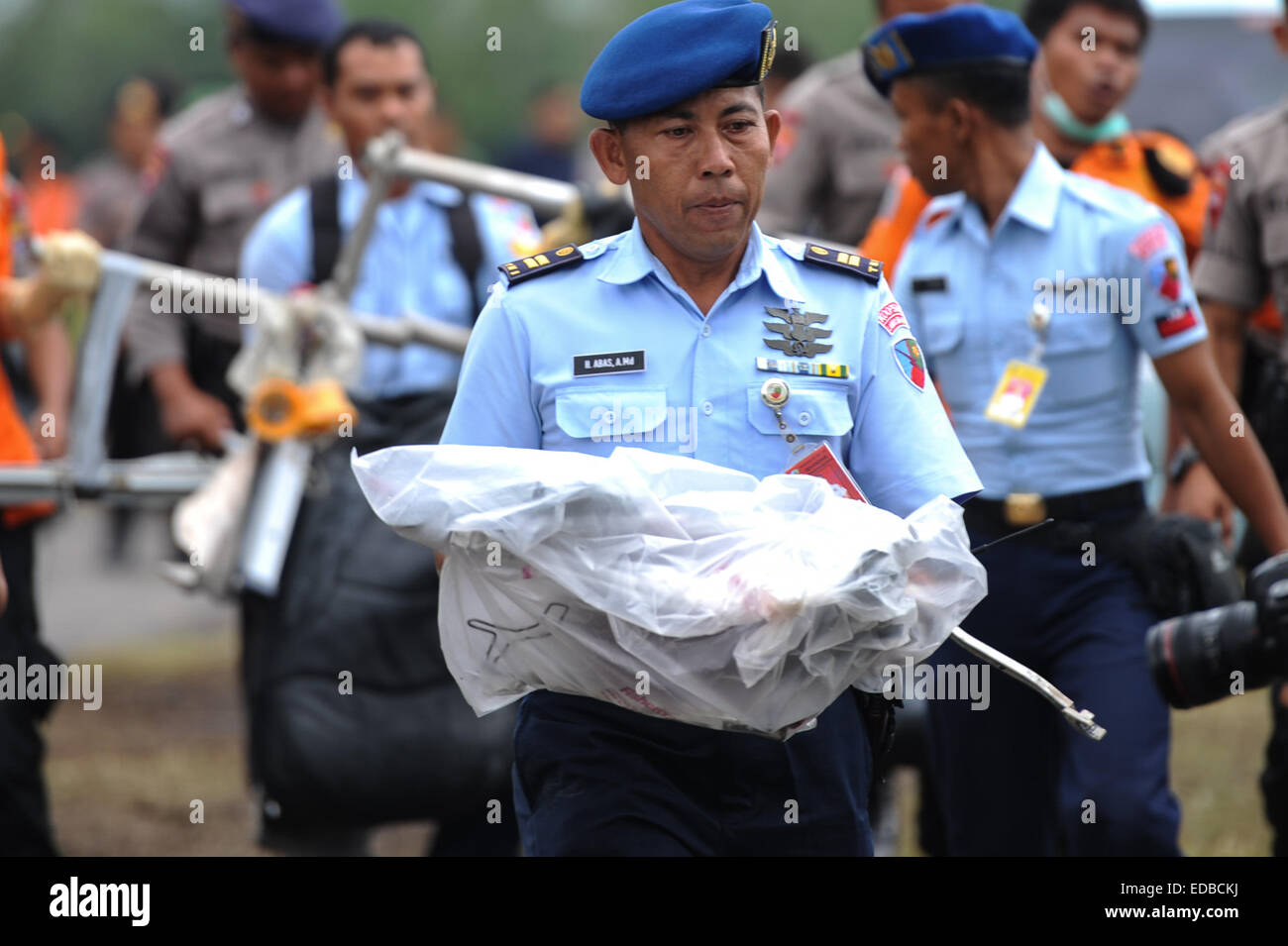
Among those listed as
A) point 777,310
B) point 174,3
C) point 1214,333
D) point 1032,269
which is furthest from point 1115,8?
point 174,3

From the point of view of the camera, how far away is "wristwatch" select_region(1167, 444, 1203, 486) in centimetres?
512

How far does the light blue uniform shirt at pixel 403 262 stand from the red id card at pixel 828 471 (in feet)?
9.36

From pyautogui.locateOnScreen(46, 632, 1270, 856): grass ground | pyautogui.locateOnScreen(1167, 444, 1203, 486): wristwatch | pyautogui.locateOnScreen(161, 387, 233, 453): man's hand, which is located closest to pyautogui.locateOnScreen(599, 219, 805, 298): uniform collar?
pyautogui.locateOnScreen(1167, 444, 1203, 486): wristwatch

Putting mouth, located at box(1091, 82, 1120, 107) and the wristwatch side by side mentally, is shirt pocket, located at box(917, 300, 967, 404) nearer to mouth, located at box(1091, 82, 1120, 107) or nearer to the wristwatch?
the wristwatch

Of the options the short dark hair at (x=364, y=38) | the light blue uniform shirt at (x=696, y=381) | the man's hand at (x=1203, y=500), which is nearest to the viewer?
the light blue uniform shirt at (x=696, y=381)

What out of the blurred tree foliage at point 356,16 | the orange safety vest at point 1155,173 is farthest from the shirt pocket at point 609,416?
the blurred tree foliage at point 356,16

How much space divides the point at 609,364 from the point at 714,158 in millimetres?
366

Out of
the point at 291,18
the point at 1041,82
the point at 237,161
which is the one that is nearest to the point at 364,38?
the point at 291,18

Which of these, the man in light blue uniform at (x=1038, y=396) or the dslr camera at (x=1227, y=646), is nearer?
the dslr camera at (x=1227, y=646)

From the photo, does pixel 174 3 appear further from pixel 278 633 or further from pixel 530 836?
pixel 530 836

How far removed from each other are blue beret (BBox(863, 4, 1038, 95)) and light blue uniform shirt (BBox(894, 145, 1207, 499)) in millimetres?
245

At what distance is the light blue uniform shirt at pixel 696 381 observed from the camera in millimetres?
3322

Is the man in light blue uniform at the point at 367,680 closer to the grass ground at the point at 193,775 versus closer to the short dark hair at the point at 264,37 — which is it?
the grass ground at the point at 193,775

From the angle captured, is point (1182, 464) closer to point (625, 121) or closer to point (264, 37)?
point (625, 121)
